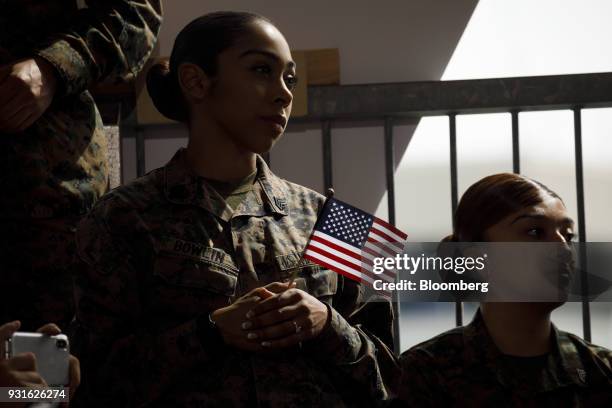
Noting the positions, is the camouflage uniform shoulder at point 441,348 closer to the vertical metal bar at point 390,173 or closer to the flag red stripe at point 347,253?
the flag red stripe at point 347,253

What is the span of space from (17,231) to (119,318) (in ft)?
1.34

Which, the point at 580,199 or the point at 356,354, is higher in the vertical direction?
the point at 580,199

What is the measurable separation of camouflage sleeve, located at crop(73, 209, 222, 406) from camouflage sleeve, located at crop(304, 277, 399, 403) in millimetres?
236

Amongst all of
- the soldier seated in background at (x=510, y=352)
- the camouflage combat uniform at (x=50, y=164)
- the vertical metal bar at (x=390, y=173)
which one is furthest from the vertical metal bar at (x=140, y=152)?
the soldier seated in background at (x=510, y=352)

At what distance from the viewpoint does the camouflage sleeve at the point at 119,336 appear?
6.24ft

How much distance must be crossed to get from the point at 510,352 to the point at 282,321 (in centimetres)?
56

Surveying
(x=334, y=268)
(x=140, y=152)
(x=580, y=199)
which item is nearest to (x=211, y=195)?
(x=334, y=268)

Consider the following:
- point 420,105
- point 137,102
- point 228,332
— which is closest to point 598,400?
point 228,332

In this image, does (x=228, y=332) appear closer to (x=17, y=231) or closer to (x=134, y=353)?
(x=134, y=353)

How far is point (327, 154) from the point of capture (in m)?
3.41

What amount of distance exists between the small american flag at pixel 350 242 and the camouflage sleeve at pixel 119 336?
30 cm

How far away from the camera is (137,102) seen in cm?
346

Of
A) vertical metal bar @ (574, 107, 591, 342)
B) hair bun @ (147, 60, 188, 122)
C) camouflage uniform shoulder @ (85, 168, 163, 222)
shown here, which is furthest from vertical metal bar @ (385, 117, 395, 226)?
camouflage uniform shoulder @ (85, 168, 163, 222)

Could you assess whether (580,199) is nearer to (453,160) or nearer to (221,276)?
(453,160)
